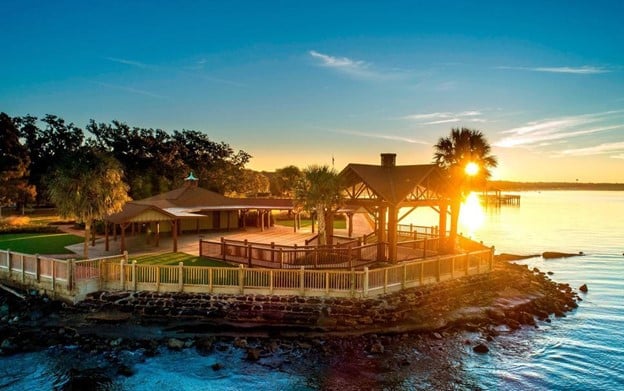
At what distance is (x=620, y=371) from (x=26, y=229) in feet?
131

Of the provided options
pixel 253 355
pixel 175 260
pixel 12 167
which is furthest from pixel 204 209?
pixel 12 167

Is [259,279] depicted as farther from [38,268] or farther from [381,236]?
[38,268]

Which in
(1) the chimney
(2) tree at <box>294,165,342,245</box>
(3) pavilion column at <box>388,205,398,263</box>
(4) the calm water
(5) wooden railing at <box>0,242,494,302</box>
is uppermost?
(1) the chimney

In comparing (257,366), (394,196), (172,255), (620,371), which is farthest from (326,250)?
(620,371)

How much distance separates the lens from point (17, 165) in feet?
152

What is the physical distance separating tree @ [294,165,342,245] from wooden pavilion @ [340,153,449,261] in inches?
35.1

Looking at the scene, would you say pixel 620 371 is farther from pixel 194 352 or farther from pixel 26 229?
pixel 26 229

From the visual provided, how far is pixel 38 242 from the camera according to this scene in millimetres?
30125

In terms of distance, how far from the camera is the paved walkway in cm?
2644

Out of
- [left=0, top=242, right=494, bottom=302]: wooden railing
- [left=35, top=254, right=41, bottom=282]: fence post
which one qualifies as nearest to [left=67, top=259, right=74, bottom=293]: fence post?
[left=0, top=242, right=494, bottom=302]: wooden railing

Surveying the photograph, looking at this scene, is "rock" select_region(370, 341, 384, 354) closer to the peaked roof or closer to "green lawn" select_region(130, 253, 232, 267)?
the peaked roof

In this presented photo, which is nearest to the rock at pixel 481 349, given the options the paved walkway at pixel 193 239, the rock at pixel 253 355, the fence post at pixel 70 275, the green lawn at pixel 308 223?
the rock at pixel 253 355

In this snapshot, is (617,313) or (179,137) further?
(179,137)

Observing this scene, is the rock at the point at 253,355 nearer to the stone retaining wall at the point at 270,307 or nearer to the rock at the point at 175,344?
the stone retaining wall at the point at 270,307
